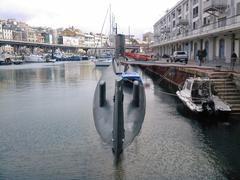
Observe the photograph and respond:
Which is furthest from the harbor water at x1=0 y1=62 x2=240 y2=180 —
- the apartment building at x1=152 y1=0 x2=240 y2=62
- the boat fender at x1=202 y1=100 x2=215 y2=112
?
the apartment building at x1=152 y1=0 x2=240 y2=62

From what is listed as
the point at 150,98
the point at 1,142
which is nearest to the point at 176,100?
the point at 150,98

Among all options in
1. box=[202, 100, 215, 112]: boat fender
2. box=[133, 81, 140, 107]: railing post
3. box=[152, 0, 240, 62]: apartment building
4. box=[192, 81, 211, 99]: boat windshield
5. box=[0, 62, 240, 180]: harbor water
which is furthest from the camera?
box=[152, 0, 240, 62]: apartment building

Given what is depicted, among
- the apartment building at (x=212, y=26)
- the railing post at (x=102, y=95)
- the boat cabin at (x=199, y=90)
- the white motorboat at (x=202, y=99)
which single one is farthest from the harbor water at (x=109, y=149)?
the apartment building at (x=212, y=26)

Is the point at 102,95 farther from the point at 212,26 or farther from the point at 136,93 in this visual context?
the point at 212,26

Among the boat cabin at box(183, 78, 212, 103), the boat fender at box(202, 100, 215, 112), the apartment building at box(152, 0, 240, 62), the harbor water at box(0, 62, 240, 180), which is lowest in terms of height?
the harbor water at box(0, 62, 240, 180)

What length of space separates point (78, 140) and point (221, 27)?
34.0 meters

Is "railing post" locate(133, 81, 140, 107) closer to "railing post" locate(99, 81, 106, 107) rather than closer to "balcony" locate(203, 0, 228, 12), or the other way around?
"railing post" locate(99, 81, 106, 107)

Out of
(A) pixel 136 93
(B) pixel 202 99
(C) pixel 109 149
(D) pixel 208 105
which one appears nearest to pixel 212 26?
(B) pixel 202 99

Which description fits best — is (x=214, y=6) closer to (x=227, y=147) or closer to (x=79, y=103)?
(x=79, y=103)

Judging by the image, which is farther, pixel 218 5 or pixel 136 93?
pixel 218 5

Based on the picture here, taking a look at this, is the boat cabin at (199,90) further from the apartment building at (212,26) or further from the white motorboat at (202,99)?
the apartment building at (212,26)

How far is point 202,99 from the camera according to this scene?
28.1 m

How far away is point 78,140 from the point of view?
21203mm

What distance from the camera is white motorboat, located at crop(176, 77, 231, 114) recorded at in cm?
2634
